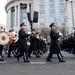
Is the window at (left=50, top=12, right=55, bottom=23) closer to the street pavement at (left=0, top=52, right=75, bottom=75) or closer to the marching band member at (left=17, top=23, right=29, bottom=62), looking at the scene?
the marching band member at (left=17, top=23, right=29, bottom=62)

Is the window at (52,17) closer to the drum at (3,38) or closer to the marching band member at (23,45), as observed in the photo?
the drum at (3,38)

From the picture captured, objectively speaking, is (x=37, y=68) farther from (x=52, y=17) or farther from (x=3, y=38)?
(x=52, y=17)

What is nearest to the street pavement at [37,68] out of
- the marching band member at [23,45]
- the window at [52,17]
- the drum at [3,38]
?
the marching band member at [23,45]

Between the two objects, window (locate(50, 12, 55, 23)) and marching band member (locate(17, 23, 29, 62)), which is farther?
window (locate(50, 12, 55, 23))

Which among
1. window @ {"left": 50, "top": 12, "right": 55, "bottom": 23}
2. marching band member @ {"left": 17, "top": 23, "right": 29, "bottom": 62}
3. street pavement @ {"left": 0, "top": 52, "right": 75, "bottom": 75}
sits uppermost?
window @ {"left": 50, "top": 12, "right": 55, "bottom": 23}

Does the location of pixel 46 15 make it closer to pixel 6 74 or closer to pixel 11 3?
pixel 11 3

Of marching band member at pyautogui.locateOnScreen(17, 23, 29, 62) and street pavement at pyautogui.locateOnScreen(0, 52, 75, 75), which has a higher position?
marching band member at pyautogui.locateOnScreen(17, 23, 29, 62)

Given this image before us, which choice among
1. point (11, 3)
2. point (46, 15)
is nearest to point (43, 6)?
point (46, 15)

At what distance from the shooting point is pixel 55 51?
38.2ft

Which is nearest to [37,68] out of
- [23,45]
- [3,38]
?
[23,45]

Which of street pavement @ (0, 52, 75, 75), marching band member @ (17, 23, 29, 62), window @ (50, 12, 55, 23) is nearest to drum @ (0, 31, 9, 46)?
marching band member @ (17, 23, 29, 62)

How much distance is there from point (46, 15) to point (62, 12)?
5.83m

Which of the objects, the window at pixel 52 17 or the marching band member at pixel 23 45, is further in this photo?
the window at pixel 52 17

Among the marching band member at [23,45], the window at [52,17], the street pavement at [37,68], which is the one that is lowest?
the street pavement at [37,68]
